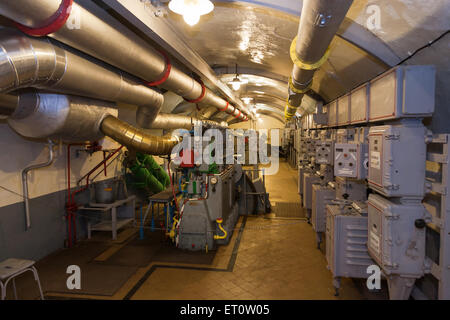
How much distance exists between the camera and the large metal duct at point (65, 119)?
11.5ft

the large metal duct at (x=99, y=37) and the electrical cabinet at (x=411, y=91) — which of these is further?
the electrical cabinet at (x=411, y=91)

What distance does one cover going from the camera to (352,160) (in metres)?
3.63

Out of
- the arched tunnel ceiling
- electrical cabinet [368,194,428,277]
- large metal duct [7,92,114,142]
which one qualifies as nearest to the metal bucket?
large metal duct [7,92,114,142]

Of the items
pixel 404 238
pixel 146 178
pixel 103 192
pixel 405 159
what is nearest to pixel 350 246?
pixel 404 238

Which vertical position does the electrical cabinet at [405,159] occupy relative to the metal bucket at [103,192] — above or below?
above

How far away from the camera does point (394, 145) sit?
2787 millimetres

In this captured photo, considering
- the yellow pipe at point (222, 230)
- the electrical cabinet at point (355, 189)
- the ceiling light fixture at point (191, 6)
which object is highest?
the ceiling light fixture at point (191, 6)

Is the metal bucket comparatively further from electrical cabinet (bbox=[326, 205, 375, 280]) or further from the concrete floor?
electrical cabinet (bbox=[326, 205, 375, 280])

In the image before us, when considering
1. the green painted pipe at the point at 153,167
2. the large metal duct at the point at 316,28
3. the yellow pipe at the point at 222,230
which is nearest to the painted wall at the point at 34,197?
the green painted pipe at the point at 153,167

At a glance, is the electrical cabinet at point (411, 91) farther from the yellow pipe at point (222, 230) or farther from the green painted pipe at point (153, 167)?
the green painted pipe at point (153, 167)

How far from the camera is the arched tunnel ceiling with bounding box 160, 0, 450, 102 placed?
282cm

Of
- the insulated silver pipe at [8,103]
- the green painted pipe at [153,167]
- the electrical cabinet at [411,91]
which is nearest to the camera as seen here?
the electrical cabinet at [411,91]

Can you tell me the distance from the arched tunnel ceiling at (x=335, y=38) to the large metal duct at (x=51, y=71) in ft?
4.36

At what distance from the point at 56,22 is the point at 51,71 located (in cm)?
67
